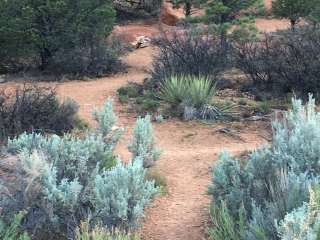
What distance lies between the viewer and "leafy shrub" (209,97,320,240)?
4.25 meters

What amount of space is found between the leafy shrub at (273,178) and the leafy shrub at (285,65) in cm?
527

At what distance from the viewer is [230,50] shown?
12.7 metres

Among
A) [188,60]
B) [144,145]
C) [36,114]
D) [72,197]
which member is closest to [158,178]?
[144,145]

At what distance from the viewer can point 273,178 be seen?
16.1 feet

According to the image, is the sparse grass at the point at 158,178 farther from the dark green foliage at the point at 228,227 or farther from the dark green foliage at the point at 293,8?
the dark green foliage at the point at 293,8

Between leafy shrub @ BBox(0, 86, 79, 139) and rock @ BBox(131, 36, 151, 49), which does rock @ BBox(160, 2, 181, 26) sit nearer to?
rock @ BBox(131, 36, 151, 49)

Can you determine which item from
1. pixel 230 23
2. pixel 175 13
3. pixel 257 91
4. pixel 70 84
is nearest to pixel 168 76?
pixel 257 91

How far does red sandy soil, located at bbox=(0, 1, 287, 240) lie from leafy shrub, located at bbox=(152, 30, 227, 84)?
111cm

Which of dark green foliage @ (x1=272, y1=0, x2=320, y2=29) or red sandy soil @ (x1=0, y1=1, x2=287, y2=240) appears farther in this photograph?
dark green foliage @ (x1=272, y1=0, x2=320, y2=29)

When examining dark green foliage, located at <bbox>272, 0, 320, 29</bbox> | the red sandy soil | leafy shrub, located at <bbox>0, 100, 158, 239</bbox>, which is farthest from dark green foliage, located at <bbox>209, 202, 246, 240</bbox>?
dark green foliage, located at <bbox>272, 0, 320, 29</bbox>

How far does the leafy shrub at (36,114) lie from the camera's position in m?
7.95

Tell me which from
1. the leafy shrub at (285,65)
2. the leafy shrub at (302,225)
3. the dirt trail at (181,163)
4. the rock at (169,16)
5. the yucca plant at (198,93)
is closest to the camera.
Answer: the leafy shrub at (302,225)

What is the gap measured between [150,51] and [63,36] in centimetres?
341

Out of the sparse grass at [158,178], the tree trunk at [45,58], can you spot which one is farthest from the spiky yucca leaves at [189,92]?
the tree trunk at [45,58]
